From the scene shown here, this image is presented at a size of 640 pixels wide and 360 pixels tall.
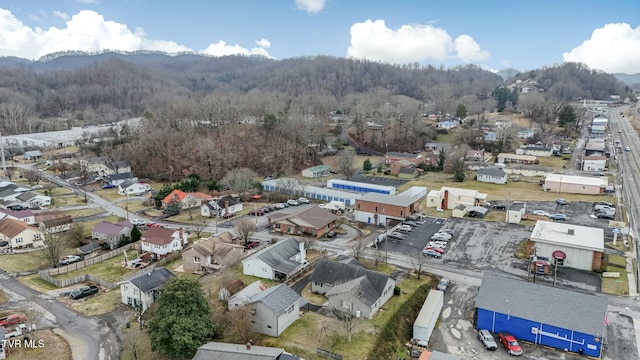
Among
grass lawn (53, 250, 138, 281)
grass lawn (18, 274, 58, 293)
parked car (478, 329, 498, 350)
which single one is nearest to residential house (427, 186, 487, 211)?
parked car (478, 329, 498, 350)

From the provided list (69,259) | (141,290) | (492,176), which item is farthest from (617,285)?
(69,259)

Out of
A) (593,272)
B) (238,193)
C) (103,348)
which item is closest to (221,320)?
(103,348)

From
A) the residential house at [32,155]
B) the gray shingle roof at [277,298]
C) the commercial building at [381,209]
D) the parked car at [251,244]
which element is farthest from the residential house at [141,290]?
the residential house at [32,155]

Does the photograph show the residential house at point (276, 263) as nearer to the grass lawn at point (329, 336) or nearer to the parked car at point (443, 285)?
the grass lawn at point (329, 336)

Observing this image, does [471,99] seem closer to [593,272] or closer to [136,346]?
[593,272]

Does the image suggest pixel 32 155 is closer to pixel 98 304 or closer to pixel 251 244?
pixel 251 244

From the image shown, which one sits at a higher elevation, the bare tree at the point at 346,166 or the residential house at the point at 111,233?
the bare tree at the point at 346,166
